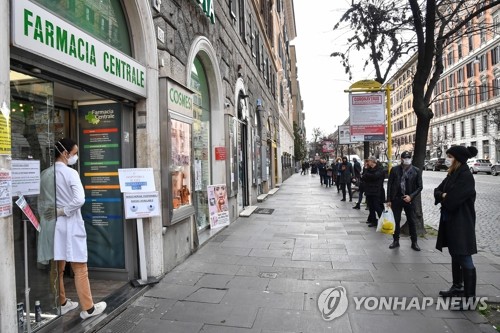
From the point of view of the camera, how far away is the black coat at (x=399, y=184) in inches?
279

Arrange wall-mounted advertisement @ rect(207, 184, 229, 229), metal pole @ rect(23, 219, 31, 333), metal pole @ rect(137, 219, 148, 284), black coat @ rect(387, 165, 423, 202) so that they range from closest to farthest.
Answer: metal pole @ rect(23, 219, 31, 333) < metal pole @ rect(137, 219, 148, 284) < black coat @ rect(387, 165, 423, 202) < wall-mounted advertisement @ rect(207, 184, 229, 229)

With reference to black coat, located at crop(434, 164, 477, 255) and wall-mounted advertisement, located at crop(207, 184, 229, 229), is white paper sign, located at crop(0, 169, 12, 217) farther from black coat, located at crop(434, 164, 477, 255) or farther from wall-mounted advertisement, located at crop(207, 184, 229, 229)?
wall-mounted advertisement, located at crop(207, 184, 229, 229)

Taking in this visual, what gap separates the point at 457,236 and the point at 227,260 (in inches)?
141

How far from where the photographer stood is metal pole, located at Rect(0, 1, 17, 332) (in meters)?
2.88

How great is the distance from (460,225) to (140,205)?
4.00 metres

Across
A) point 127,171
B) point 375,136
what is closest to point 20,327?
point 127,171

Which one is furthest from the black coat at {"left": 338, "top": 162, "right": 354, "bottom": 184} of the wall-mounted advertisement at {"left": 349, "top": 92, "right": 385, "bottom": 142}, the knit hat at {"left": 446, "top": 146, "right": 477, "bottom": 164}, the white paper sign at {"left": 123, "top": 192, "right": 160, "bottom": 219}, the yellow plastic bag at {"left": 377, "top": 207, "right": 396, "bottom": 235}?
the white paper sign at {"left": 123, "top": 192, "right": 160, "bottom": 219}

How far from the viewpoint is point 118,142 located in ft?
17.2

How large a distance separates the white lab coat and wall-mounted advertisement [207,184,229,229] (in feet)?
13.5

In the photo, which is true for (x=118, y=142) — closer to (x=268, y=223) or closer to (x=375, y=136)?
(x=268, y=223)

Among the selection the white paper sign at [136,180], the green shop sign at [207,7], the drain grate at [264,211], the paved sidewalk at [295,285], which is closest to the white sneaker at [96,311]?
the paved sidewalk at [295,285]

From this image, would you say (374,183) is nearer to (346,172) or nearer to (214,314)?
(346,172)

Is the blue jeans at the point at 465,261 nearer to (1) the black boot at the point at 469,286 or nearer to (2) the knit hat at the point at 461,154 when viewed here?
(1) the black boot at the point at 469,286

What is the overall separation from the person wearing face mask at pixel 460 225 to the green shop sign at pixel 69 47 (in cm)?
427
